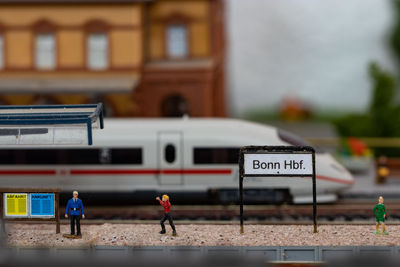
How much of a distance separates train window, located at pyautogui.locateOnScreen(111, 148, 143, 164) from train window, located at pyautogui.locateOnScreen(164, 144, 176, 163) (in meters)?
0.82

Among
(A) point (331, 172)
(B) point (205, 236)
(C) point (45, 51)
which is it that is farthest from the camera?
(C) point (45, 51)

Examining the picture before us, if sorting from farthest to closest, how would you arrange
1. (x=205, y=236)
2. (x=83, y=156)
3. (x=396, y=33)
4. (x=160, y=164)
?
(x=396, y=33) → (x=83, y=156) → (x=160, y=164) → (x=205, y=236)

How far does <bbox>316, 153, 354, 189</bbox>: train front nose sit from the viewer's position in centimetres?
1566

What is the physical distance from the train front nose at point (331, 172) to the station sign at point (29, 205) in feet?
26.7

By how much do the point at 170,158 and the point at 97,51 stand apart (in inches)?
453

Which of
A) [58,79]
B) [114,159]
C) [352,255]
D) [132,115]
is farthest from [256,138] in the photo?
[58,79]

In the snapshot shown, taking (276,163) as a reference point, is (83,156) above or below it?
above

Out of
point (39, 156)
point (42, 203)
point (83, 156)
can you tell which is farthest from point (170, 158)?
point (42, 203)

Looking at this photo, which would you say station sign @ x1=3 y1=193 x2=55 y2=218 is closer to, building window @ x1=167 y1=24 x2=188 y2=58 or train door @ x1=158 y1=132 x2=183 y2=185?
train door @ x1=158 y1=132 x2=183 y2=185

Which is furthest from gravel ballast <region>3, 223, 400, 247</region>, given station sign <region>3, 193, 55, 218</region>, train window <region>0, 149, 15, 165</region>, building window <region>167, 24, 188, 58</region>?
building window <region>167, 24, 188, 58</region>

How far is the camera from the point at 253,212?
15.9 metres

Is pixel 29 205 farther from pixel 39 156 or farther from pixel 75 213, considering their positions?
pixel 39 156

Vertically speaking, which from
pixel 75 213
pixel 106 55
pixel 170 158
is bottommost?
pixel 75 213

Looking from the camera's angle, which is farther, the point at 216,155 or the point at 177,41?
the point at 177,41
